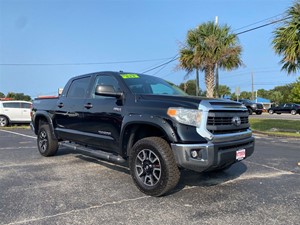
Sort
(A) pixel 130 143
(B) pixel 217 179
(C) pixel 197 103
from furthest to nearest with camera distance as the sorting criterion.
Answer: (B) pixel 217 179 < (A) pixel 130 143 < (C) pixel 197 103

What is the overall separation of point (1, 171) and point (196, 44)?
1597cm

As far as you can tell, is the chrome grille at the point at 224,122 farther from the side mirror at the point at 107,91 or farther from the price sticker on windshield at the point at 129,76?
the price sticker on windshield at the point at 129,76

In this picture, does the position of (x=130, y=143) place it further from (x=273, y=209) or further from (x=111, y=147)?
(x=273, y=209)

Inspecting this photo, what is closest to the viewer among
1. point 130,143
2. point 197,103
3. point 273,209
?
point 273,209

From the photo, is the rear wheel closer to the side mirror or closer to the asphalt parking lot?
the asphalt parking lot

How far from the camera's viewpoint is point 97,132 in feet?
19.3

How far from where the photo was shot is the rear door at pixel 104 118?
5.44m

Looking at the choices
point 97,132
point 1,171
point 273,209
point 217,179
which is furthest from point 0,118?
point 273,209

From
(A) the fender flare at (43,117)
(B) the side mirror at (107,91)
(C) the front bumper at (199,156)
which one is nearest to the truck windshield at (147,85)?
(B) the side mirror at (107,91)

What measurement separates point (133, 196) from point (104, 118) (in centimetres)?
151

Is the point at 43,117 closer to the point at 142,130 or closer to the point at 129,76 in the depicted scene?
the point at 129,76

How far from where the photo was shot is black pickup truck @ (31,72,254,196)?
14.8 feet

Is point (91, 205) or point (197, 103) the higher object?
point (197, 103)

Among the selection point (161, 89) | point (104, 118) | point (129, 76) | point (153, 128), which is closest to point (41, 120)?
point (104, 118)
